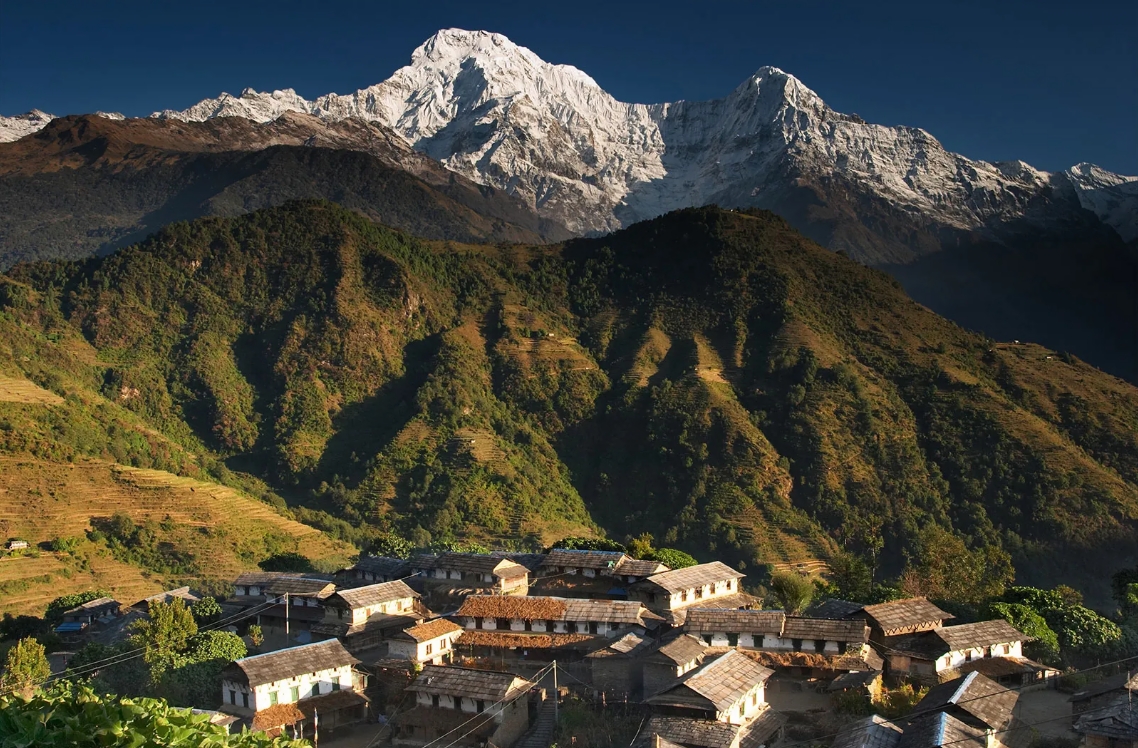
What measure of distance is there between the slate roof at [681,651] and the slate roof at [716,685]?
130cm

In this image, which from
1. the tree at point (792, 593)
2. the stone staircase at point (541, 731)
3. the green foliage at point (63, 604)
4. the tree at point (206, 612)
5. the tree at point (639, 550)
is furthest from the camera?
the tree at point (639, 550)

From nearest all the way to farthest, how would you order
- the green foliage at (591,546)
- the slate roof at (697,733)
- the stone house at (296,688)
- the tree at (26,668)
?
the slate roof at (697,733) < the stone house at (296,688) < the tree at (26,668) < the green foliage at (591,546)

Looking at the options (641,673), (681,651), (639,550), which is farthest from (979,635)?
(639,550)

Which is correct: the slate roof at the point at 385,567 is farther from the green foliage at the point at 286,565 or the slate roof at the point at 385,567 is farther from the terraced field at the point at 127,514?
the terraced field at the point at 127,514

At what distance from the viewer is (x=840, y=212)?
167375 millimetres

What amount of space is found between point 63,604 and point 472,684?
88.9ft

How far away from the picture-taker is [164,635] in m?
34.6

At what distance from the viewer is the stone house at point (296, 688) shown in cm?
2908

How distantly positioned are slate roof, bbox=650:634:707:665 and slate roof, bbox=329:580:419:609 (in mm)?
12010

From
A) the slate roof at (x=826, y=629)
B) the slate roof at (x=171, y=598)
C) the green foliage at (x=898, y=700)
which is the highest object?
the slate roof at (x=826, y=629)

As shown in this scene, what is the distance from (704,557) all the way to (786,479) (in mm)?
11542

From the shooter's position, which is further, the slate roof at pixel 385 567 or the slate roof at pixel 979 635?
the slate roof at pixel 385 567

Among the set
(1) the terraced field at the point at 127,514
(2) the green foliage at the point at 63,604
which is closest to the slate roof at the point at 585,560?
(1) the terraced field at the point at 127,514

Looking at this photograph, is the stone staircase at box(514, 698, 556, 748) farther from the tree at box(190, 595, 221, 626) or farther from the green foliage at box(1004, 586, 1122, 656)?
the green foliage at box(1004, 586, 1122, 656)
